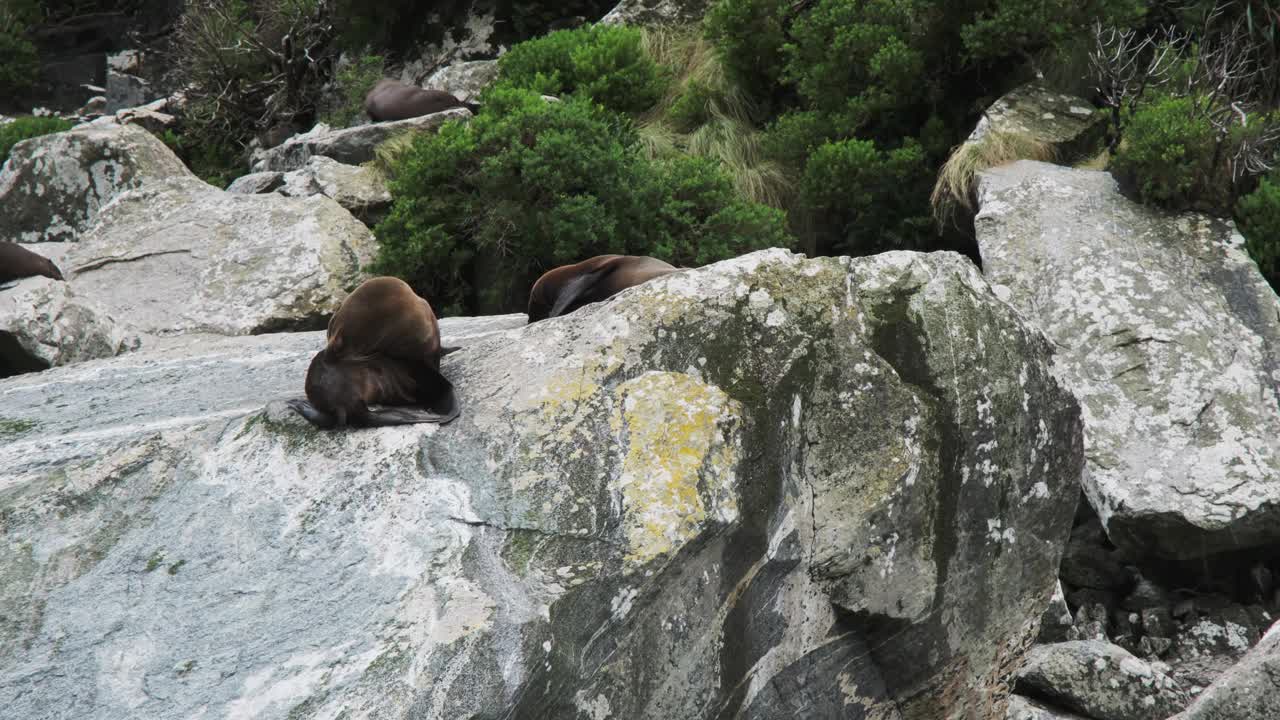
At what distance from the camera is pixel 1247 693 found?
3.55 metres

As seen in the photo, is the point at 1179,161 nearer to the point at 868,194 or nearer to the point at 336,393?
the point at 868,194

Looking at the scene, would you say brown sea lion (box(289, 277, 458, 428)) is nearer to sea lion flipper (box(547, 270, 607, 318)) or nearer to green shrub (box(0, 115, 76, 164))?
sea lion flipper (box(547, 270, 607, 318))

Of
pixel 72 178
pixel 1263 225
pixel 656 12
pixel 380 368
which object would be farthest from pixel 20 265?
pixel 1263 225

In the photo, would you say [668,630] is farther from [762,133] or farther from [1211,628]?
[762,133]

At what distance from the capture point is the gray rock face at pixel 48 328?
232 inches

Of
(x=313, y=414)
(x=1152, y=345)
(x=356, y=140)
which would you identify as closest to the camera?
(x=313, y=414)

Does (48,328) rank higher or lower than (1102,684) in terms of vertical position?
higher

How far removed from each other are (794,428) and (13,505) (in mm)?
2439

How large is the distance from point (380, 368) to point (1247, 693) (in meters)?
3.09

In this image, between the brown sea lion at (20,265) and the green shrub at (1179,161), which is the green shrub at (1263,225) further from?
the brown sea lion at (20,265)

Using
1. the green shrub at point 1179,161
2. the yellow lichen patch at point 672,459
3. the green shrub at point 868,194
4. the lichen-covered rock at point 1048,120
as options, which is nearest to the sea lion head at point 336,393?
the yellow lichen patch at point 672,459

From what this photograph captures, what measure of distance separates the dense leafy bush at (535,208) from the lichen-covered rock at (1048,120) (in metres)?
1.93

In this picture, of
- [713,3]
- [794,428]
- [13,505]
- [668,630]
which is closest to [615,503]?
[668,630]

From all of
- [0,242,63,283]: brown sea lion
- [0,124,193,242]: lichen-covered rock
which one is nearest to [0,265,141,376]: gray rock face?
[0,242,63,283]: brown sea lion
